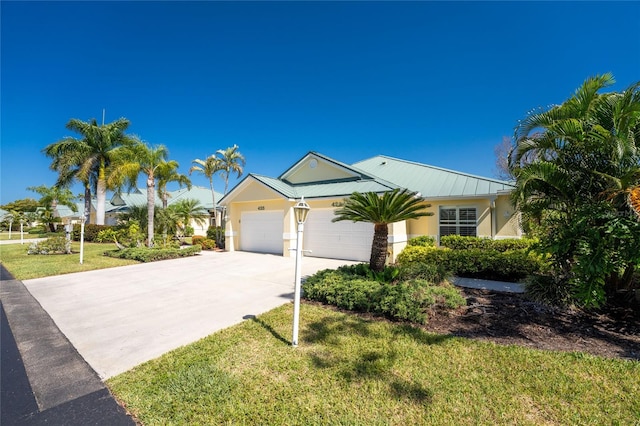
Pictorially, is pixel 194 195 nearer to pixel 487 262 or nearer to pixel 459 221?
pixel 459 221

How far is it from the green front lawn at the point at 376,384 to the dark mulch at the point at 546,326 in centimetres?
41

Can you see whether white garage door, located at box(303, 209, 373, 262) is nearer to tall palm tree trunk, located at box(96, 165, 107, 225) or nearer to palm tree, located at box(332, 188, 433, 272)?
palm tree, located at box(332, 188, 433, 272)

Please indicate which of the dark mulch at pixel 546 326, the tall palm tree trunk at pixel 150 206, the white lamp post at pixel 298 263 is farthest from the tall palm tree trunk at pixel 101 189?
the dark mulch at pixel 546 326

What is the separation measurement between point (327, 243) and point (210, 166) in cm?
1430

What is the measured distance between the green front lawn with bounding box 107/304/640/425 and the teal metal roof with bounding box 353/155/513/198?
8.27 meters

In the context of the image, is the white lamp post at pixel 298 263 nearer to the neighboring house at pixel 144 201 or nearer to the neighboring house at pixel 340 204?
the neighboring house at pixel 340 204

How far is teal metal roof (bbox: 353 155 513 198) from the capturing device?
488 inches

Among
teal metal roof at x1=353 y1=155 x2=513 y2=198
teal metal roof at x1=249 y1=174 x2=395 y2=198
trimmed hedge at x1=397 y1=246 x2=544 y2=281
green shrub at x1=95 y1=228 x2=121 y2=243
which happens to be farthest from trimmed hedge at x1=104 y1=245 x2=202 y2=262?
teal metal roof at x1=353 y1=155 x2=513 y2=198

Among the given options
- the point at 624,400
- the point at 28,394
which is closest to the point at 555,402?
the point at 624,400

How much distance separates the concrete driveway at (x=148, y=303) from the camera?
4.45 metres

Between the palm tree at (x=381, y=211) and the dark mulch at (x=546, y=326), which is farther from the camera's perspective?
the palm tree at (x=381, y=211)

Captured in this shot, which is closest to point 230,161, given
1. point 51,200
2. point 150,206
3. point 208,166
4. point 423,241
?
point 208,166

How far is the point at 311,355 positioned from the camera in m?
4.04

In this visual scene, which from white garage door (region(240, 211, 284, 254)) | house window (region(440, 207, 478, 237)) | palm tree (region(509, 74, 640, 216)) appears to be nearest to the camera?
palm tree (region(509, 74, 640, 216))
